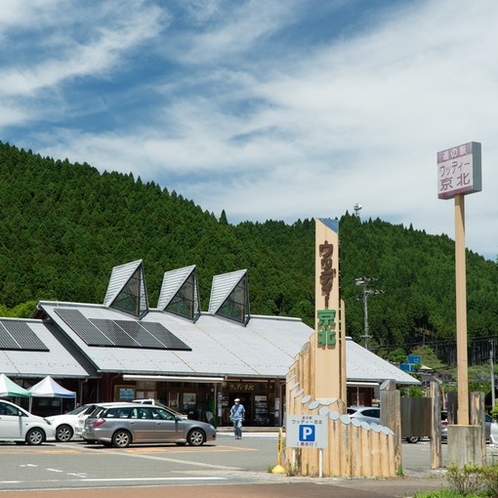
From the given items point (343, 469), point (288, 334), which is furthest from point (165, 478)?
point (288, 334)

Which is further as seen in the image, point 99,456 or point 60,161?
point 60,161

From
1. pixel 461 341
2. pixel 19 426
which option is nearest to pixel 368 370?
pixel 19 426

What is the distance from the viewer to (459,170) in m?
18.1

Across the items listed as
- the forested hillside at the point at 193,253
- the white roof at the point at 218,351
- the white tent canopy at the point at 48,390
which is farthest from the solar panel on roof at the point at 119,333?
the forested hillside at the point at 193,253

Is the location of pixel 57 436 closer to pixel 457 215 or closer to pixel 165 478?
pixel 165 478

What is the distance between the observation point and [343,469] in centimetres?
1736

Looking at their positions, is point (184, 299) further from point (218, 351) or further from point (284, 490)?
point (284, 490)

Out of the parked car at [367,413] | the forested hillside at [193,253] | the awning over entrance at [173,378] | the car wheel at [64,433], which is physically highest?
the forested hillside at [193,253]

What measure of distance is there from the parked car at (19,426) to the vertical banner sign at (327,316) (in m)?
11.6

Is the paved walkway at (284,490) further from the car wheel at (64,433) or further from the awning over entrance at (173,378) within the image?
the awning over entrance at (173,378)

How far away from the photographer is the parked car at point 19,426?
26.6 m

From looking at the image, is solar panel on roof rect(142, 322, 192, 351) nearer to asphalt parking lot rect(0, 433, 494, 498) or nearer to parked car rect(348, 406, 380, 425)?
parked car rect(348, 406, 380, 425)

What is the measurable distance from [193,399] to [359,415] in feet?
36.1

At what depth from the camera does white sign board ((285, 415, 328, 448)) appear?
17.3 m
